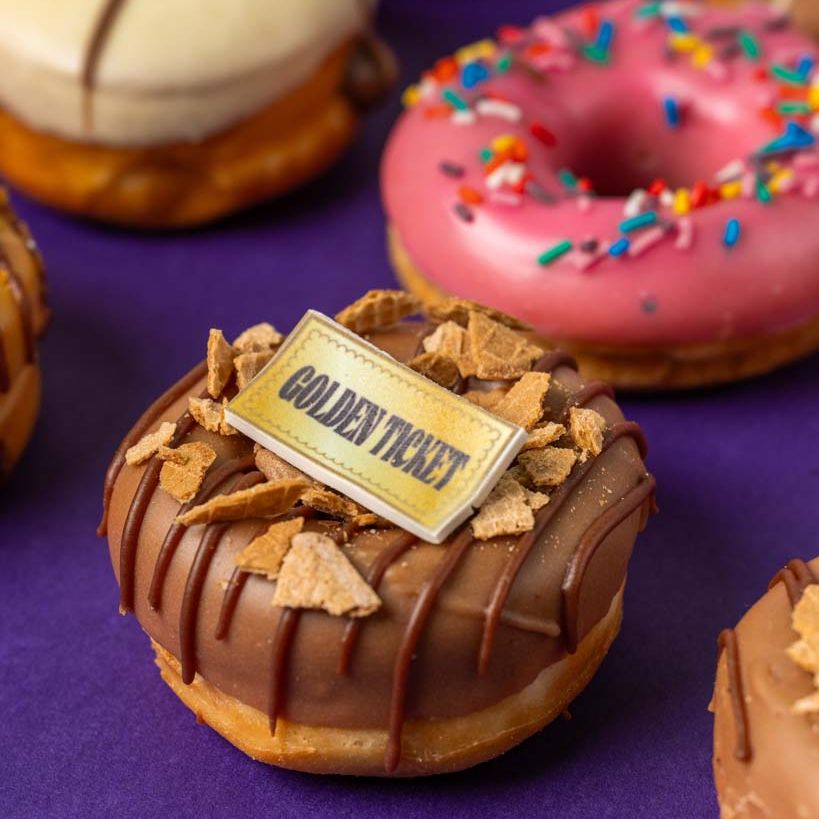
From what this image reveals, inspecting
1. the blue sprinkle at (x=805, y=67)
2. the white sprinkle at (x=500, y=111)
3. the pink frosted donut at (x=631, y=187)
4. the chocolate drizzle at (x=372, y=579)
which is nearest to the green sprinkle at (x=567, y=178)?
the pink frosted donut at (x=631, y=187)

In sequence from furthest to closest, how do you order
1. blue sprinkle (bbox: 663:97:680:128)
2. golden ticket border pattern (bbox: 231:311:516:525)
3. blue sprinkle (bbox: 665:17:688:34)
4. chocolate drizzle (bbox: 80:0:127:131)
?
1. blue sprinkle (bbox: 665:17:688:34)
2. blue sprinkle (bbox: 663:97:680:128)
3. chocolate drizzle (bbox: 80:0:127:131)
4. golden ticket border pattern (bbox: 231:311:516:525)

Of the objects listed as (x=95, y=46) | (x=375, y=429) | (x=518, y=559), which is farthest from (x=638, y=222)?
(x=95, y=46)

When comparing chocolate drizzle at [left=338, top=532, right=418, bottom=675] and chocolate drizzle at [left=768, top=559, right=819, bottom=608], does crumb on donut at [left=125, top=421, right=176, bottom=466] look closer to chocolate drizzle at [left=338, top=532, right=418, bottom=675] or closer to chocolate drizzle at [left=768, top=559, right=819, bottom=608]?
chocolate drizzle at [left=338, top=532, right=418, bottom=675]

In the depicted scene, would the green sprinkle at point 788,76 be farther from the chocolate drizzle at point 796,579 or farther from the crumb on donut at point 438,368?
the chocolate drizzle at point 796,579

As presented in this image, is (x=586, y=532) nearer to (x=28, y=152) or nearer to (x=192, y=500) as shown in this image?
→ (x=192, y=500)

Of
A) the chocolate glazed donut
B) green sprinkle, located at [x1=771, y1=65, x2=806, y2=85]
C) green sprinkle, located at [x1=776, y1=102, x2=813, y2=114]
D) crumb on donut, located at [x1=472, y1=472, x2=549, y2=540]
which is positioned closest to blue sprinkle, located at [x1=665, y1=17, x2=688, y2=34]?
green sprinkle, located at [x1=771, y1=65, x2=806, y2=85]

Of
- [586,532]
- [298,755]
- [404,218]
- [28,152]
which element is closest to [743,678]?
[586,532]

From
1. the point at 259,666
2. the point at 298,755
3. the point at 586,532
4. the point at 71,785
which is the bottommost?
the point at 71,785

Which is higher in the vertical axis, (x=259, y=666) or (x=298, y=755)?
(x=259, y=666)
